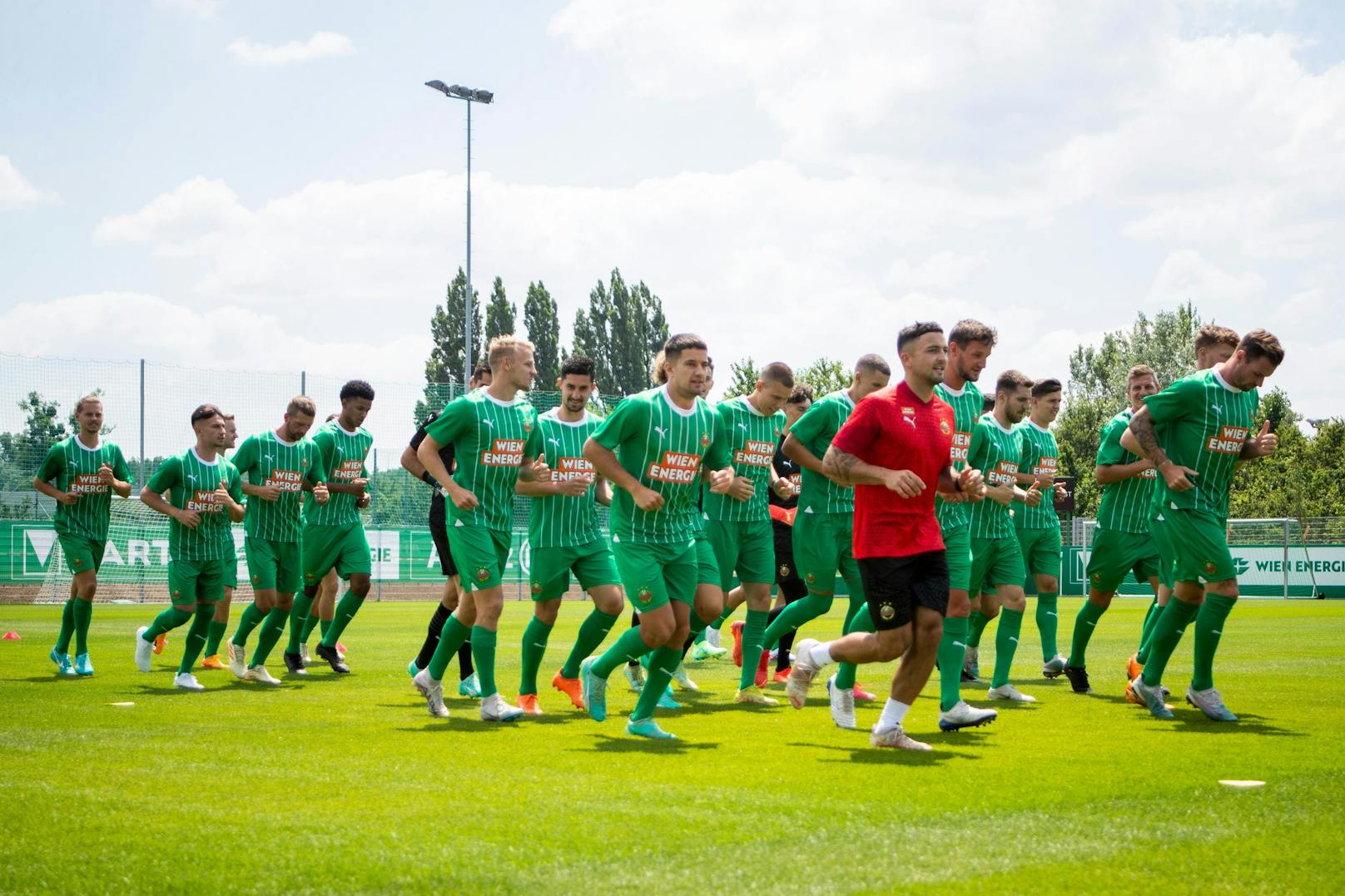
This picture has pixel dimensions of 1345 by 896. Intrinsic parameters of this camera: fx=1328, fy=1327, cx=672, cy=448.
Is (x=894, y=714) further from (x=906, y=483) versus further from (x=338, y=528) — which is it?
(x=338, y=528)

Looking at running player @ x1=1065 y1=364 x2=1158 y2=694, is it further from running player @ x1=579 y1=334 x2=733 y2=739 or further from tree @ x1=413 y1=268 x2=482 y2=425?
tree @ x1=413 y1=268 x2=482 y2=425

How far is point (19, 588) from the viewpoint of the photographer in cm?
2667

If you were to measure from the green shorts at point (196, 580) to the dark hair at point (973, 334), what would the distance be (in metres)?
6.59

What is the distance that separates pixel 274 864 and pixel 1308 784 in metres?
4.36

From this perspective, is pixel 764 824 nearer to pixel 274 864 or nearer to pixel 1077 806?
pixel 1077 806

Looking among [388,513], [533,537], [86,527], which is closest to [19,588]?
[388,513]

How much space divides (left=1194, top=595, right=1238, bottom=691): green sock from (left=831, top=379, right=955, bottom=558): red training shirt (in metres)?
2.40

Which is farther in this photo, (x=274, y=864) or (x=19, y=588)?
(x=19, y=588)

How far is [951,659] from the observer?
26.9 ft

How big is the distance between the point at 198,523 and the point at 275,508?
0.95 meters

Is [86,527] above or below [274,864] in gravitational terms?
above

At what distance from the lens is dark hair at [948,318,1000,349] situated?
27.5 feet

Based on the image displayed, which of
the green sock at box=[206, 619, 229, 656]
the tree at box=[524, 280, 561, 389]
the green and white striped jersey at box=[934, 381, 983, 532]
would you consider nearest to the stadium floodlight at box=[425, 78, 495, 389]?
the green sock at box=[206, 619, 229, 656]

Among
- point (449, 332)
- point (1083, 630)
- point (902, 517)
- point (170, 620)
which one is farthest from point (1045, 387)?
point (449, 332)
